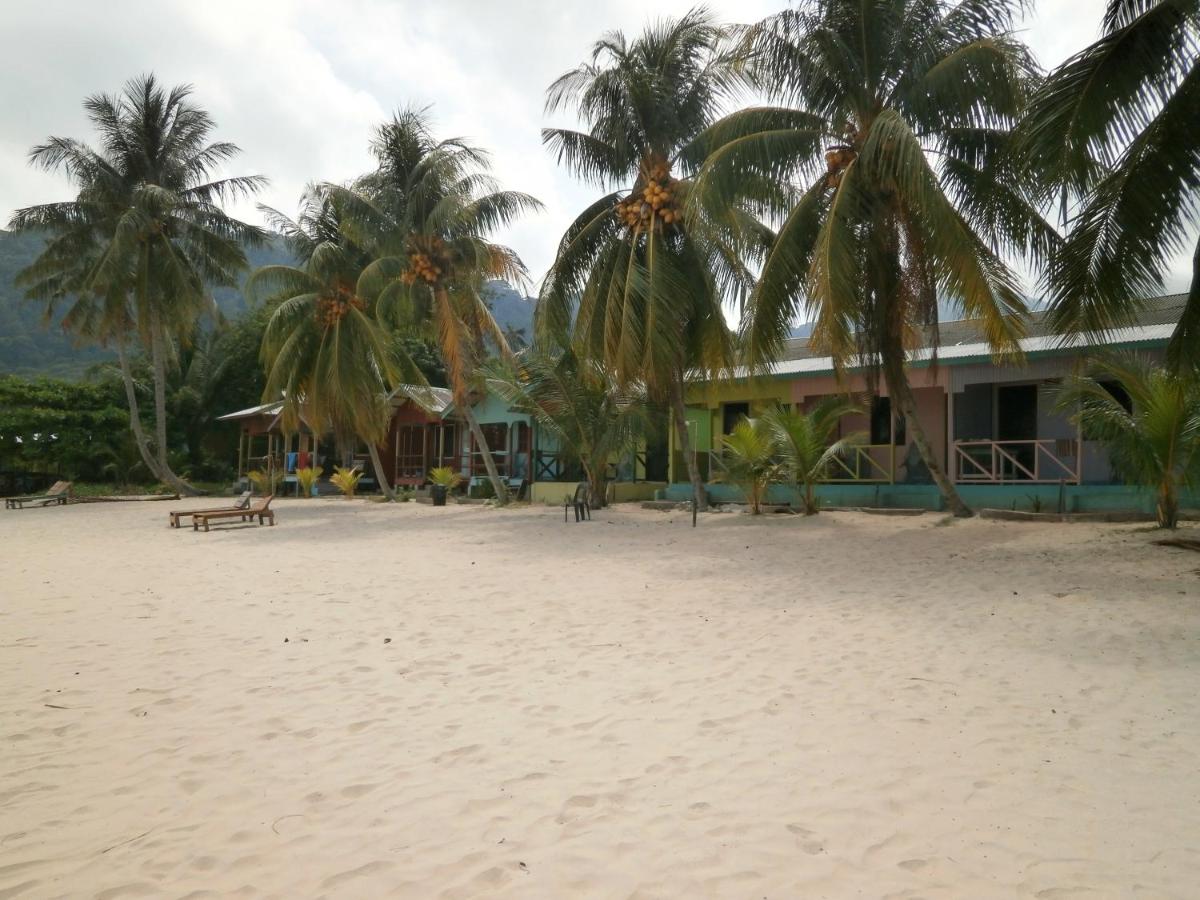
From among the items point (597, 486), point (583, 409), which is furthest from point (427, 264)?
point (597, 486)

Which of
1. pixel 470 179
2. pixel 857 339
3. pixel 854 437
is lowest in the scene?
pixel 854 437

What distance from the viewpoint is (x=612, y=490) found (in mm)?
19984

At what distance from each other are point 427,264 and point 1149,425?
14.8 metres

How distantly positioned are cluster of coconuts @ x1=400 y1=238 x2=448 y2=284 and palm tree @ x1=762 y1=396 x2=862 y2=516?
29.9 ft

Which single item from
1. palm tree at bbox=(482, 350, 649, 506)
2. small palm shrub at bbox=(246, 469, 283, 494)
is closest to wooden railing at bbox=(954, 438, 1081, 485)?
palm tree at bbox=(482, 350, 649, 506)

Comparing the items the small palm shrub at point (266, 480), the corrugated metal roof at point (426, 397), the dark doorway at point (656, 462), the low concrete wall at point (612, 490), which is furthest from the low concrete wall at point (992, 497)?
the small palm shrub at point (266, 480)

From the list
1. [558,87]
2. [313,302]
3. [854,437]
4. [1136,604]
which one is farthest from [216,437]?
[1136,604]

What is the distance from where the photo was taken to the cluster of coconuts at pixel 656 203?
15.4 meters

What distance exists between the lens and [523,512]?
17734 mm

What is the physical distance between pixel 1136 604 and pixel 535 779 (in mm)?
5750

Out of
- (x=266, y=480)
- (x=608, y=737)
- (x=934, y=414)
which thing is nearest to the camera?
(x=608, y=737)

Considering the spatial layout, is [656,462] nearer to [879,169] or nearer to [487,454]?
[487,454]

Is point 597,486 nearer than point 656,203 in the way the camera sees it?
No

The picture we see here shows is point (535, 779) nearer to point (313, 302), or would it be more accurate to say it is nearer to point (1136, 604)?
point (1136, 604)
